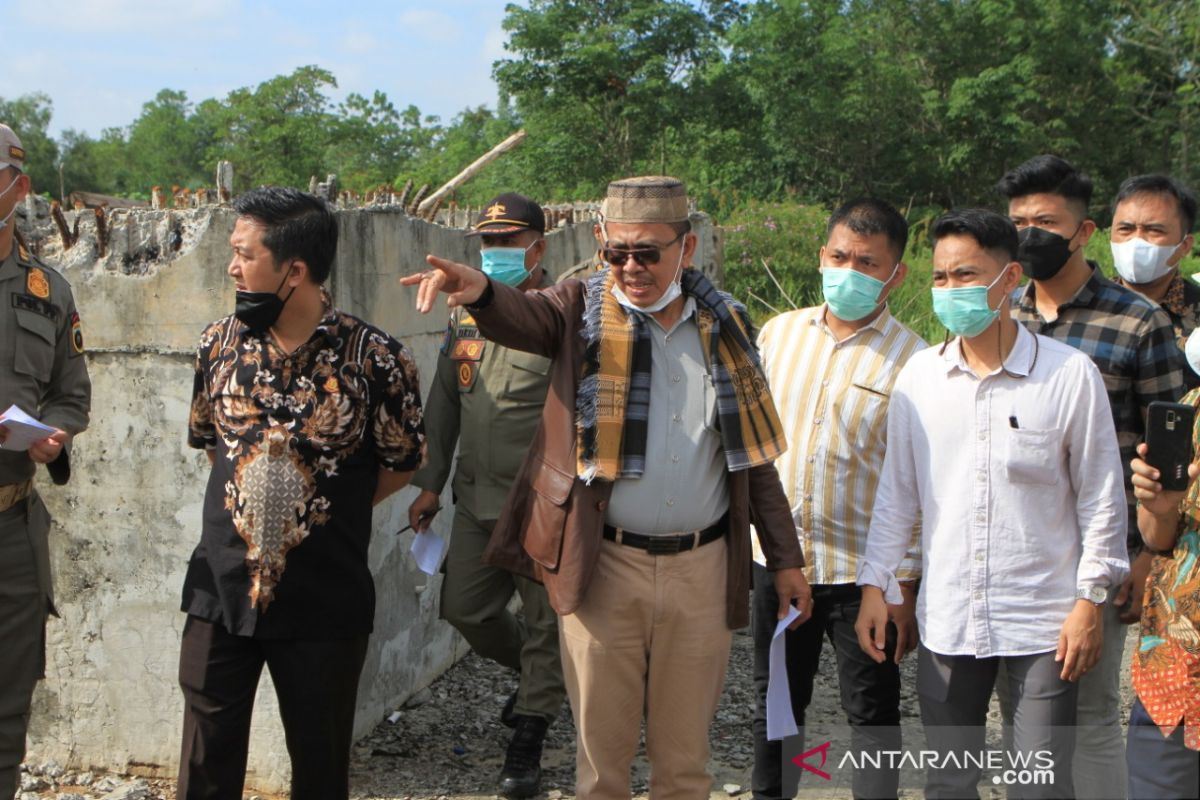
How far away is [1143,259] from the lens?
13.9 ft

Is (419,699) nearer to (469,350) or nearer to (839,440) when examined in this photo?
(469,350)

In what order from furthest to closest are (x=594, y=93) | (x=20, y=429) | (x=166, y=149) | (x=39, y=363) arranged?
(x=166, y=149), (x=594, y=93), (x=39, y=363), (x=20, y=429)

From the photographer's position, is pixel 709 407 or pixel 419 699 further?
pixel 419 699

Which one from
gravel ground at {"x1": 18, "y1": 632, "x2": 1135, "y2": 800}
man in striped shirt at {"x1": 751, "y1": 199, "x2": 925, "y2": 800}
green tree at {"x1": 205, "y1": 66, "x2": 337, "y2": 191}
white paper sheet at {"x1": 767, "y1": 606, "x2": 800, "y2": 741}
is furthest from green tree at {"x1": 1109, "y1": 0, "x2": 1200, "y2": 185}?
white paper sheet at {"x1": 767, "y1": 606, "x2": 800, "y2": 741}

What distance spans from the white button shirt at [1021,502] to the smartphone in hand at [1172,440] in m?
0.19

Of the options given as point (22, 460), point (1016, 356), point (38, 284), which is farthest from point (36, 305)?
point (1016, 356)

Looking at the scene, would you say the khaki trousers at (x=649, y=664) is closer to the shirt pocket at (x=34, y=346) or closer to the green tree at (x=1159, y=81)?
the shirt pocket at (x=34, y=346)

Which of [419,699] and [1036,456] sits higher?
[1036,456]

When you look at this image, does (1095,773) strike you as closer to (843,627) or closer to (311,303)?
(843,627)

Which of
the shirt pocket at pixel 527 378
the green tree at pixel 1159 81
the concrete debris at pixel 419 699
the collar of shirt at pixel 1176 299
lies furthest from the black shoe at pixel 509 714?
the green tree at pixel 1159 81

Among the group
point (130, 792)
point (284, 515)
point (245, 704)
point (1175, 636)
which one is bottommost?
point (130, 792)

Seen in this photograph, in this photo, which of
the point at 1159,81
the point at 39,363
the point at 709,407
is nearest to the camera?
the point at 709,407

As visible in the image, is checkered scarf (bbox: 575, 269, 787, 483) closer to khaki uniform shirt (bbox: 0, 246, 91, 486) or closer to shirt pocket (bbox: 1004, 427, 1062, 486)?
shirt pocket (bbox: 1004, 427, 1062, 486)

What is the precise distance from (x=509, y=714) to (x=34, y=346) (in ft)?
7.77
